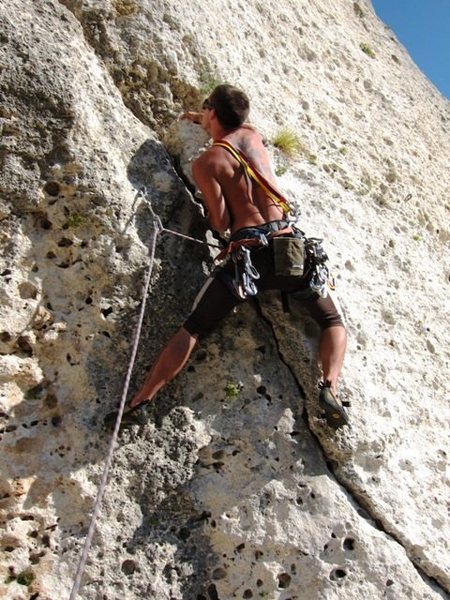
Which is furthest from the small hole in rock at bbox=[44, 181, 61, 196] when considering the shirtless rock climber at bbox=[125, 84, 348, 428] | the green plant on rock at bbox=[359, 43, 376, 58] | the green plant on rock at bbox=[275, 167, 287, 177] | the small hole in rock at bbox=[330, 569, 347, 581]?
the green plant on rock at bbox=[359, 43, 376, 58]

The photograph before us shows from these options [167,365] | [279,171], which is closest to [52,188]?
[167,365]

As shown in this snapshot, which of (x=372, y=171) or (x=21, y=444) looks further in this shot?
(x=372, y=171)

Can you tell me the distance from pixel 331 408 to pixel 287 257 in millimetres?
1009

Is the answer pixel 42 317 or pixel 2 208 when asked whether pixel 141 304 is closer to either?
pixel 42 317

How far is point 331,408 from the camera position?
436cm

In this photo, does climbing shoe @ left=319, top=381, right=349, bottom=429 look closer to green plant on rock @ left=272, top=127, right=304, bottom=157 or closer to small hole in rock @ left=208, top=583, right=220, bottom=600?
small hole in rock @ left=208, top=583, right=220, bottom=600

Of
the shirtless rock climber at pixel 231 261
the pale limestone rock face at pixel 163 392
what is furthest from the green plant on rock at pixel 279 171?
the shirtless rock climber at pixel 231 261

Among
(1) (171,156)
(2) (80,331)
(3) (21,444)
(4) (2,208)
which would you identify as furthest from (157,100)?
(3) (21,444)

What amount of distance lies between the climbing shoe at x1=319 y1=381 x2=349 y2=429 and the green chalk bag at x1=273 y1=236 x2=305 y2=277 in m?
0.78

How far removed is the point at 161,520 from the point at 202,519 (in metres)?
0.26

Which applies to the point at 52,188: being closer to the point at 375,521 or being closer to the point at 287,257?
the point at 287,257

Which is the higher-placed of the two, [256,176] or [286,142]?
[256,176]

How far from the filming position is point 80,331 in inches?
175

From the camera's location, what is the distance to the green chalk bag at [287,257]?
446cm
